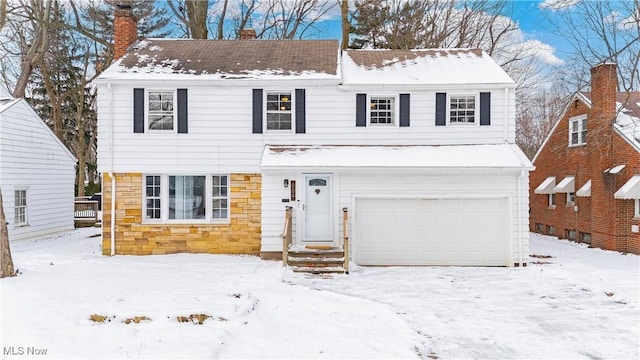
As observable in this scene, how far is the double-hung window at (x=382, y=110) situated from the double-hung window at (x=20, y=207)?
44.8 ft

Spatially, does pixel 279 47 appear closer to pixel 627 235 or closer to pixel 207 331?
pixel 207 331

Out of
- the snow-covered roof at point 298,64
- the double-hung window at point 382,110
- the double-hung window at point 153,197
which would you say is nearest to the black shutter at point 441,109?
the snow-covered roof at point 298,64

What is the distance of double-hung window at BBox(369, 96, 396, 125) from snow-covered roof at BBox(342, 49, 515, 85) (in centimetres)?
53

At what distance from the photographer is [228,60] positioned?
1509 centimetres

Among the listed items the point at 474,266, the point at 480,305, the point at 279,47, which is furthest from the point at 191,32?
the point at 480,305

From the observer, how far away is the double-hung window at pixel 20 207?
17.1 metres

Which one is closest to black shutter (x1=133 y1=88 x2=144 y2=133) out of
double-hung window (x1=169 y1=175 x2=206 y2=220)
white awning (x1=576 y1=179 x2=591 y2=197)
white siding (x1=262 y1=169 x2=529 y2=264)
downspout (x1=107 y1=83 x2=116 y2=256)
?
downspout (x1=107 y1=83 x2=116 y2=256)

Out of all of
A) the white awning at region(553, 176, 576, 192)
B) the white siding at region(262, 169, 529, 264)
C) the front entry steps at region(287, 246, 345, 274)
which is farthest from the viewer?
the white awning at region(553, 176, 576, 192)

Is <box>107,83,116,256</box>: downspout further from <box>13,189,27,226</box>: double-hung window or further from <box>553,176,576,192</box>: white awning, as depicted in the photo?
<box>553,176,576,192</box>: white awning

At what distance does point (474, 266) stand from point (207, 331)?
30.0ft

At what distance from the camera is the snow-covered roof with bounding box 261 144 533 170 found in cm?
1281

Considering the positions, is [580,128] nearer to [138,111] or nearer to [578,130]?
[578,130]

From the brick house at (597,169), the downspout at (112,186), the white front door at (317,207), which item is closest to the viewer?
the white front door at (317,207)

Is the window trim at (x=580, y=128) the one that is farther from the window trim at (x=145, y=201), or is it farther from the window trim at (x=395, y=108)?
the window trim at (x=145, y=201)
